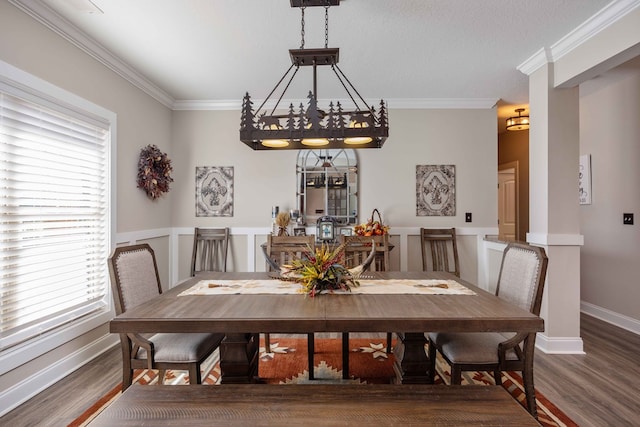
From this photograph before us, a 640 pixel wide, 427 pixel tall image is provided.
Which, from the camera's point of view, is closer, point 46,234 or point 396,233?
point 46,234

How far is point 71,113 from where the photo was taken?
8.21 ft

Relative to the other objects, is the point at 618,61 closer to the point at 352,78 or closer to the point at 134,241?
the point at 352,78

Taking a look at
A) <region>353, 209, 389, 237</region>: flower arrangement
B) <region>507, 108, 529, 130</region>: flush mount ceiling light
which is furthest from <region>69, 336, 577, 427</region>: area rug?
<region>507, 108, 529, 130</region>: flush mount ceiling light

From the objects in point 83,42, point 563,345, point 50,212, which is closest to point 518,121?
point 563,345

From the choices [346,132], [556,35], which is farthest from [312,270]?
[556,35]

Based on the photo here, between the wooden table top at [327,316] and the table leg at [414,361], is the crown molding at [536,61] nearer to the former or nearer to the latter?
the wooden table top at [327,316]

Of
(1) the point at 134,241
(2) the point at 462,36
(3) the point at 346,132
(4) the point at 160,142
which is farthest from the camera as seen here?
(4) the point at 160,142

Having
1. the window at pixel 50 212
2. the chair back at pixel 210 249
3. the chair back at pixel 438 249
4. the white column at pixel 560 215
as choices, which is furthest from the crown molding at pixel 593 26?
the window at pixel 50 212

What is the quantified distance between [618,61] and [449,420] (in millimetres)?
2842

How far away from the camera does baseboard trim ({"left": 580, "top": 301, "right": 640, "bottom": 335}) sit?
3.24 m

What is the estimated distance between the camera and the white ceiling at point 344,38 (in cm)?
224

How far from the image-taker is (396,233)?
4082 millimetres

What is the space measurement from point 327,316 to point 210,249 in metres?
2.99

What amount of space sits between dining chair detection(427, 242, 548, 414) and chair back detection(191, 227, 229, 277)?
2.79 m
